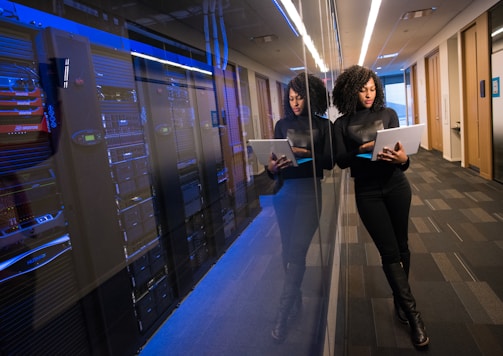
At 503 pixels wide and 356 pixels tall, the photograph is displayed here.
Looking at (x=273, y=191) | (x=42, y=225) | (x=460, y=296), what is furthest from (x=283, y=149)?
(x=460, y=296)

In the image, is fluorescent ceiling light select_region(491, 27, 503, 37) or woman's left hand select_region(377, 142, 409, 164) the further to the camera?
fluorescent ceiling light select_region(491, 27, 503, 37)

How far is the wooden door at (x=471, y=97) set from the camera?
4773mm

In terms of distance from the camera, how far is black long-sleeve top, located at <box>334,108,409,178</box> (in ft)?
5.34

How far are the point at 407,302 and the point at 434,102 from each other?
277 inches

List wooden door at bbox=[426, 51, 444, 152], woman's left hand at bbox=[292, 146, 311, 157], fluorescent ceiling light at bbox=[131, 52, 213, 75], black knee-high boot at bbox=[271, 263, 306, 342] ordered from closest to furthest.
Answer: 1. fluorescent ceiling light at bbox=[131, 52, 213, 75]
2. black knee-high boot at bbox=[271, 263, 306, 342]
3. woman's left hand at bbox=[292, 146, 311, 157]
4. wooden door at bbox=[426, 51, 444, 152]

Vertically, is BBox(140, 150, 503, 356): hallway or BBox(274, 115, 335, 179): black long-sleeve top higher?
BBox(274, 115, 335, 179): black long-sleeve top

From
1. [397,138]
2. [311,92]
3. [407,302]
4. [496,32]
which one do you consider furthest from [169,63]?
[496,32]

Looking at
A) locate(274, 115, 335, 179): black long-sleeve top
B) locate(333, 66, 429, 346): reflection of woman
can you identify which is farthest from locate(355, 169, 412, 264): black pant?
locate(274, 115, 335, 179): black long-sleeve top

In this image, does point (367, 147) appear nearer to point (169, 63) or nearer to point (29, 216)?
point (169, 63)

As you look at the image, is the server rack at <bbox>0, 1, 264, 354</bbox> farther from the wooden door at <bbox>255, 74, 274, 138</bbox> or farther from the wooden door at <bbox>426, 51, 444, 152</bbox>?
the wooden door at <bbox>426, 51, 444, 152</bbox>

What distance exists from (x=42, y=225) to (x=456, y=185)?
4917mm

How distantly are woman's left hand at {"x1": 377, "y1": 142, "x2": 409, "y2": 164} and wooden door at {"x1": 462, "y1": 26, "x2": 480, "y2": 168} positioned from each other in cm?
407

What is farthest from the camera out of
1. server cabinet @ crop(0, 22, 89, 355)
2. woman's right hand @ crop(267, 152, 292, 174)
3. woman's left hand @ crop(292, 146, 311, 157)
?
woman's left hand @ crop(292, 146, 311, 157)

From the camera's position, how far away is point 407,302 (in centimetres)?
159
